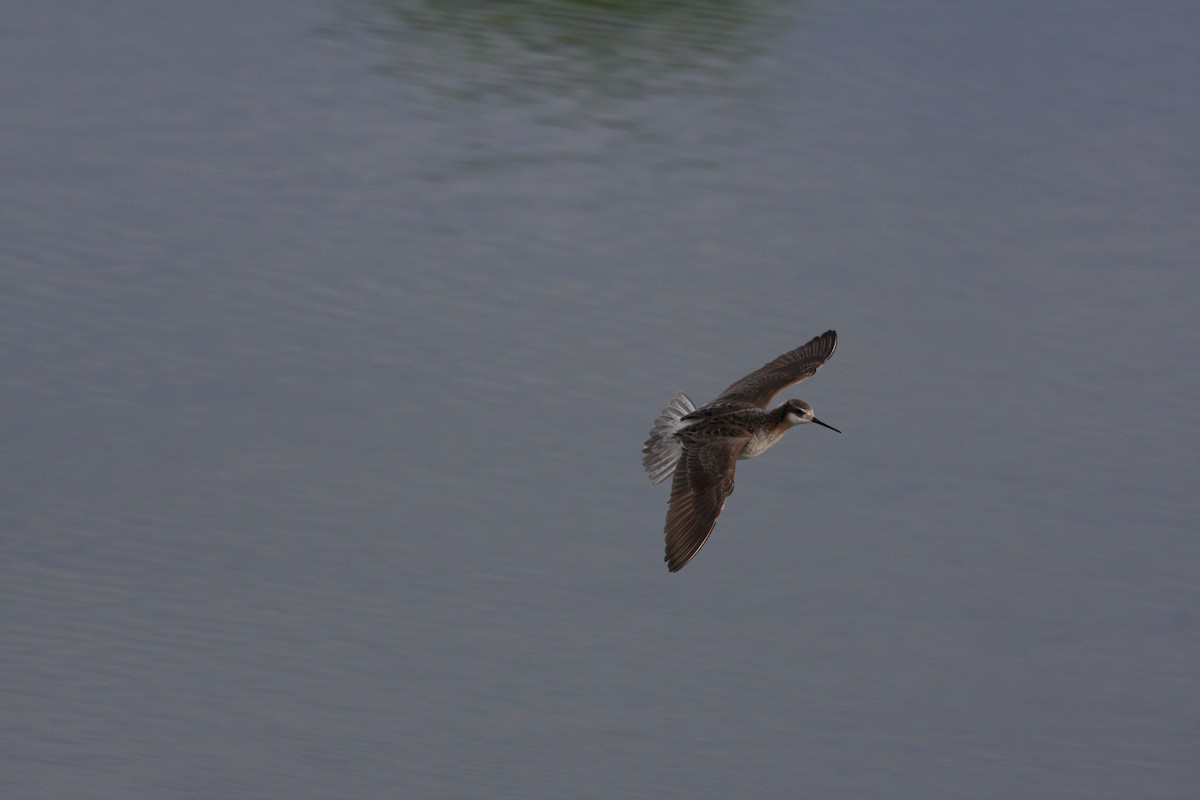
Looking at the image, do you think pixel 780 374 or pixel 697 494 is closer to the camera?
pixel 697 494

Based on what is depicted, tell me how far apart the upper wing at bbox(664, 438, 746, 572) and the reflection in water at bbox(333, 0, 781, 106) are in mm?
6593

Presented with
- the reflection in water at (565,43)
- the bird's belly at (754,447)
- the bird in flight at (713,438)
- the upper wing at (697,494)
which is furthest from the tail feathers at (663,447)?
the reflection in water at (565,43)

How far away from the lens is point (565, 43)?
15117 mm

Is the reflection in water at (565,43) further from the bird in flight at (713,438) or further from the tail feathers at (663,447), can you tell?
the tail feathers at (663,447)

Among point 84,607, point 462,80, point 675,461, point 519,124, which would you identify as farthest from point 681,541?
point 462,80

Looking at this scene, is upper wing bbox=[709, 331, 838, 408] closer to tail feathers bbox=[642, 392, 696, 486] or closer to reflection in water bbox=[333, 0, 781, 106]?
tail feathers bbox=[642, 392, 696, 486]

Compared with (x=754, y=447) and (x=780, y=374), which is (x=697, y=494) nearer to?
(x=754, y=447)

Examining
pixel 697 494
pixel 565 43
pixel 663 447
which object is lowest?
pixel 663 447

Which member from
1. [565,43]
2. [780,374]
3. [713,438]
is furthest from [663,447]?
[565,43]

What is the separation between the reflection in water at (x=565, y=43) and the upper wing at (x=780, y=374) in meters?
5.38

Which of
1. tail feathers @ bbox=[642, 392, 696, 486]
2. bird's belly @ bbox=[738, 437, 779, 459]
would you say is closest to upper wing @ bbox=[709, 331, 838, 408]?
tail feathers @ bbox=[642, 392, 696, 486]

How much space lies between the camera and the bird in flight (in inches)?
285

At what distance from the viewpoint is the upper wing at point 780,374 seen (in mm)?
8602

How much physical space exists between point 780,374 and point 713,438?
107 centimetres
